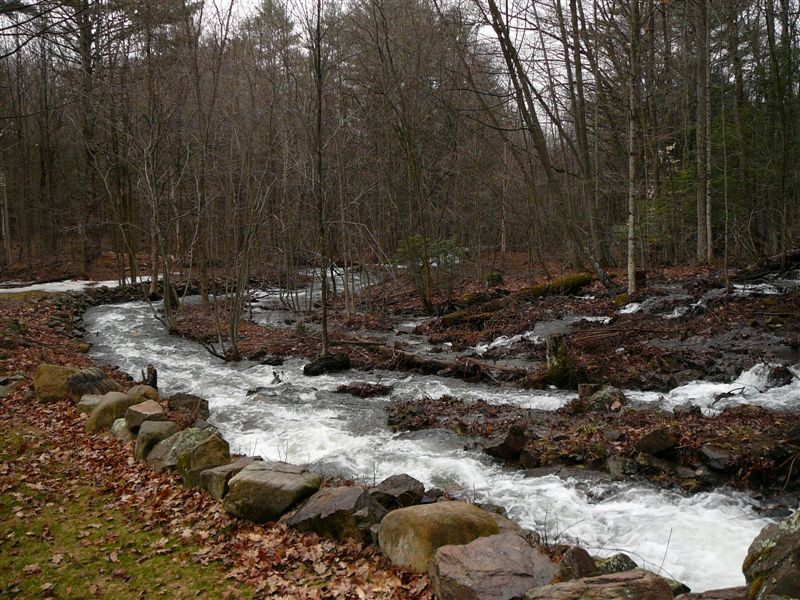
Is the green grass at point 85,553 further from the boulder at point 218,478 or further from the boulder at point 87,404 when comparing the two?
the boulder at point 87,404

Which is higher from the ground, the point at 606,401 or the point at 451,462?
the point at 606,401

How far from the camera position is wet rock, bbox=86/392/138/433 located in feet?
25.5

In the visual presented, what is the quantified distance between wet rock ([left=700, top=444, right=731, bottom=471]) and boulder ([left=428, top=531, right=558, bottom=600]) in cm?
302

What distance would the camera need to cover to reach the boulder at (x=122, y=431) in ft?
24.2

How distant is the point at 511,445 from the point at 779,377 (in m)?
4.53

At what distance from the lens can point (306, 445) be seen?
7867 mm

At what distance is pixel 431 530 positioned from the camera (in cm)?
425

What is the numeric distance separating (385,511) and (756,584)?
110 inches

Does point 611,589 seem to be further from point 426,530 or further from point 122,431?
point 122,431

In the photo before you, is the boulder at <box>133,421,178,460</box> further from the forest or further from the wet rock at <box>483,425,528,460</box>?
the wet rock at <box>483,425,528,460</box>

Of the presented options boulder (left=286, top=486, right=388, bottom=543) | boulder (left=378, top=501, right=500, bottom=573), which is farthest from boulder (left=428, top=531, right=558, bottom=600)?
boulder (left=286, top=486, right=388, bottom=543)

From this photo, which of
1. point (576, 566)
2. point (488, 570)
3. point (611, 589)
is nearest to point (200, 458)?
point (488, 570)

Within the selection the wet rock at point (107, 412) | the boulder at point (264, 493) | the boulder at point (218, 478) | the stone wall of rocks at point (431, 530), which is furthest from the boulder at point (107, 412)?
the boulder at point (264, 493)

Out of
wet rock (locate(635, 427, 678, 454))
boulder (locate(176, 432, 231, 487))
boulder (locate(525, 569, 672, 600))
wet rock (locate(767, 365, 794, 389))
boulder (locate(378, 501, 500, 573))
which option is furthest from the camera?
wet rock (locate(767, 365, 794, 389))
